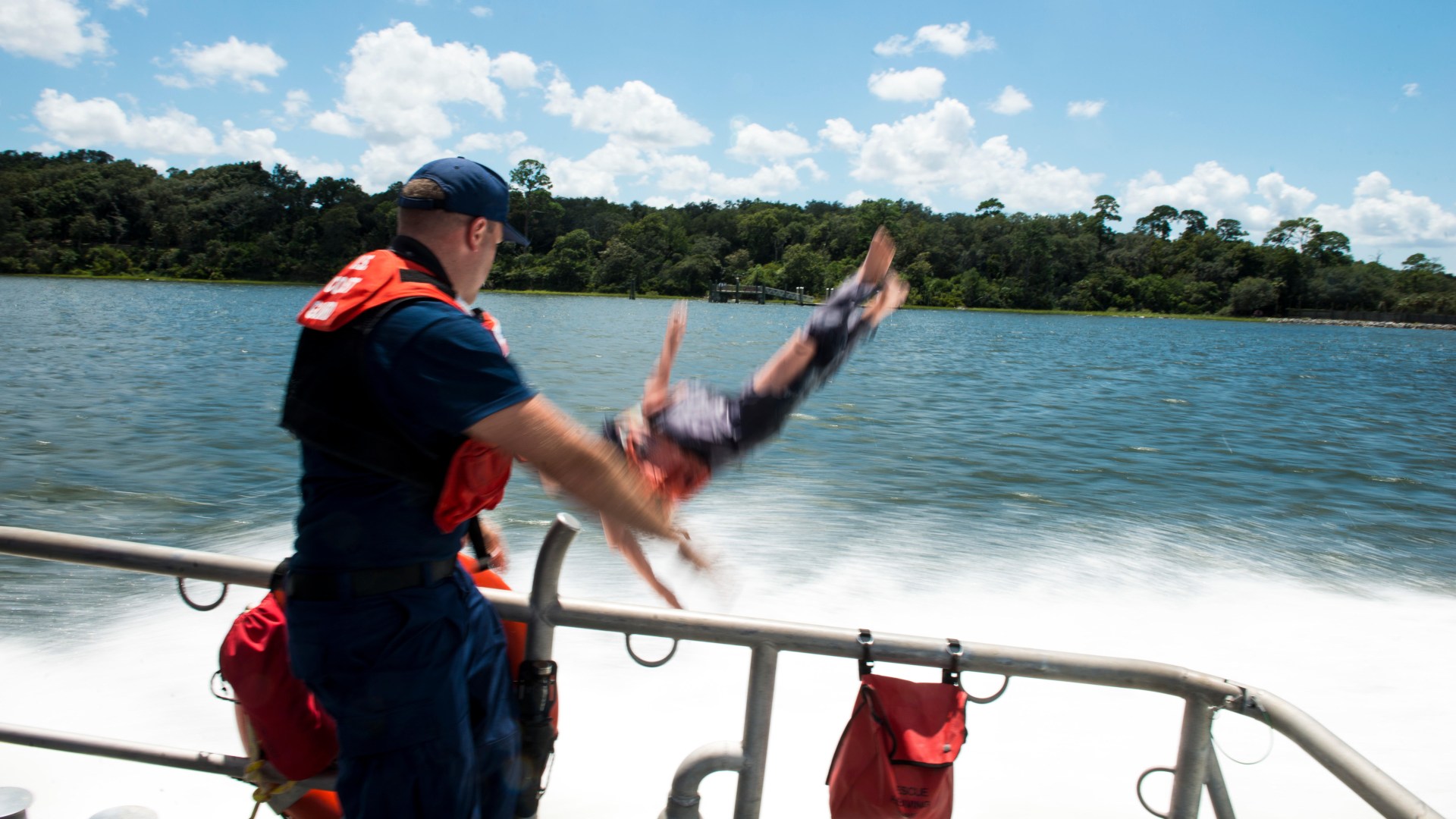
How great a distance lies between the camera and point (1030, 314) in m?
114

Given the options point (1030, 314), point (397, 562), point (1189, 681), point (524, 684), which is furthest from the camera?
point (1030, 314)

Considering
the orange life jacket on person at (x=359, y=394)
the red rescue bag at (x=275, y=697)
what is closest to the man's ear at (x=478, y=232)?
the orange life jacket on person at (x=359, y=394)

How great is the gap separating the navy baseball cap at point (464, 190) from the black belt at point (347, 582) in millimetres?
664

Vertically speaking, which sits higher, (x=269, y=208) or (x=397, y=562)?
(x=269, y=208)

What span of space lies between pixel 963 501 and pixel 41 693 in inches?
345

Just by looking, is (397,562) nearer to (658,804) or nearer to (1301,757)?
(658,804)

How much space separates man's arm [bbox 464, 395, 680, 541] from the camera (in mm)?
1404

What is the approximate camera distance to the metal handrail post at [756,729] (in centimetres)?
175

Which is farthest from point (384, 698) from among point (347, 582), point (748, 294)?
point (748, 294)

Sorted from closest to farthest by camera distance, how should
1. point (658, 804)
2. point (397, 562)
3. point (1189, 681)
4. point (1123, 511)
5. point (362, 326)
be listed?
point (362, 326), point (397, 562), point (1189, 681), point (658, 804), point (1123, 511)

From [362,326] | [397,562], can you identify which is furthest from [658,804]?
[362,326]

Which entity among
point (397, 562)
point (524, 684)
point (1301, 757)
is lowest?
point (1301, 757)

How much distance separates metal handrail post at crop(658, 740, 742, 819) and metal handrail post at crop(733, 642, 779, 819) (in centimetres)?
2

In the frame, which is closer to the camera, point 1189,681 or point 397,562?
point 397,562
